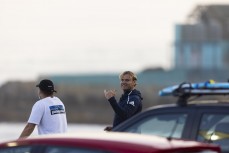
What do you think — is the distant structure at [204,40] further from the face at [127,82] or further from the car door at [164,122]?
the car door at [164,122]

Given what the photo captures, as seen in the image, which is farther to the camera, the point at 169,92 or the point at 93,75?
the point at 93,75

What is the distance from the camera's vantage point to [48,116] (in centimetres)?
1225

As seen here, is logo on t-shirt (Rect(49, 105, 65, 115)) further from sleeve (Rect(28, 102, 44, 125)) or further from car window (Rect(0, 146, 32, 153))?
car window (Rect(0, 146, 32, 153))

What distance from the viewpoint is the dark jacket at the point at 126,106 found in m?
12.4

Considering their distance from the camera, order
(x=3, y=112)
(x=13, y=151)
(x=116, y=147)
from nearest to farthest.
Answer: (x=116, y=147) → (x=13, y=151) → (x=3, y=112)

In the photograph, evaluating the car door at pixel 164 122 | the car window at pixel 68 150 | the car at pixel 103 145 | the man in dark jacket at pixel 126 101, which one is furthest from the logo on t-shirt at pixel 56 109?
the car window at pixel 68 150

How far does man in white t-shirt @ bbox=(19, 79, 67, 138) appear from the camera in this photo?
12.2 metres

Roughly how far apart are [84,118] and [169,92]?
56.3 metres

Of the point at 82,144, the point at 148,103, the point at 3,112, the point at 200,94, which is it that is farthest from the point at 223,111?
the point at 3,112

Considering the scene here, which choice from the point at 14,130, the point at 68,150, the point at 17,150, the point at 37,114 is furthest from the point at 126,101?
the point at 14,130

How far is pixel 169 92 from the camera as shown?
1124cm

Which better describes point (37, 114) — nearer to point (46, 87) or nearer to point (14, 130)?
point (46, 87)

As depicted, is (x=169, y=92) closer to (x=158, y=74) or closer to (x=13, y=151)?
(x=13, y=151)

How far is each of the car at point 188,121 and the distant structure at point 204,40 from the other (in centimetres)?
6194
